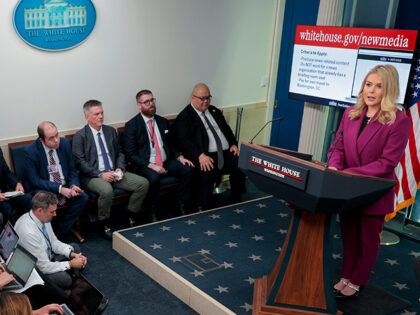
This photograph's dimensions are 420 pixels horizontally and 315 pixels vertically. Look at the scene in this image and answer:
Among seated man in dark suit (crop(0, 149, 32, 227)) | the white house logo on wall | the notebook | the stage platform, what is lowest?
the stage platform

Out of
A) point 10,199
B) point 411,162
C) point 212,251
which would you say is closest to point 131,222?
point 212,251

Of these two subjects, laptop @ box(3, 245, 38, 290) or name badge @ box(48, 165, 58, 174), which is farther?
name badge @ box(48, 165, 58, 174)

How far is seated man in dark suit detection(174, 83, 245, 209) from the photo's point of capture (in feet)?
16.3

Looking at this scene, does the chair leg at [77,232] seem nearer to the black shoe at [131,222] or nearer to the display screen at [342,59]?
the black shoe at [131,222]

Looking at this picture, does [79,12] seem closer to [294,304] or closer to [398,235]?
[294,304]

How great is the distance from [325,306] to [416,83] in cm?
228

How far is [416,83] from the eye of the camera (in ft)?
13.7

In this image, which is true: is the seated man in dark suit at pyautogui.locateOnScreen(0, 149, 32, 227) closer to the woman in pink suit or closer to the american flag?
the woman in pink suit

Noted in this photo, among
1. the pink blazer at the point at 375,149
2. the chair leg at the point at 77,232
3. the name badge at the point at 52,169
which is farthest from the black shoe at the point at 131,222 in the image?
the pink blazer at the point at 375,149

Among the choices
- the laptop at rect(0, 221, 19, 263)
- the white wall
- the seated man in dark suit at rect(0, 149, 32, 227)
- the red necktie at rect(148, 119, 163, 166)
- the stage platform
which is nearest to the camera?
the laptop at rect(0, 221, 19, 263)

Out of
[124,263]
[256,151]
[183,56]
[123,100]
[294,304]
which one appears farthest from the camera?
[183,56]

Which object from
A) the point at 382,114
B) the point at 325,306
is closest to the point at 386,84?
the point at 382,114

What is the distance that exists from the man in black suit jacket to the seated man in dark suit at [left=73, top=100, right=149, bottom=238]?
0.14 m

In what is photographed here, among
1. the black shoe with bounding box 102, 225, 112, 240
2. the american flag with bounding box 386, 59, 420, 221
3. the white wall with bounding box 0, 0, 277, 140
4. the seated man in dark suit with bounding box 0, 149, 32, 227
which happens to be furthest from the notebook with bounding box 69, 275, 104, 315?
the american flag with bounding box 386, 59, 420, 221
